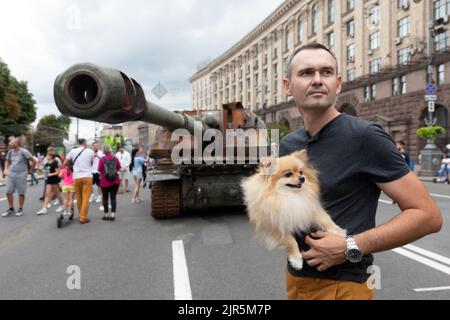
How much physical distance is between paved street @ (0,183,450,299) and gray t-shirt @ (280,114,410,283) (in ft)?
7.86

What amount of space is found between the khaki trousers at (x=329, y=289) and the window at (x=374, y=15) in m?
35.5

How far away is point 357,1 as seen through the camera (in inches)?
1379

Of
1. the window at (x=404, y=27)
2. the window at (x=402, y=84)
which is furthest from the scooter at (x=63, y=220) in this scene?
the window at (x=404, y=27)

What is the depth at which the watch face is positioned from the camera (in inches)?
58.8

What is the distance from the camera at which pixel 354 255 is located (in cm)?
150

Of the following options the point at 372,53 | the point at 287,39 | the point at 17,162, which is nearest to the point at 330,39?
the point at 372,53

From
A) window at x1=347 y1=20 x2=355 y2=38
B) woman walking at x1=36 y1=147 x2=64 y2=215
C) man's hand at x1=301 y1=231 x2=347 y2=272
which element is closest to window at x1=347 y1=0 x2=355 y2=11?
window at x1=347 y1=20 x2=355 y2=38

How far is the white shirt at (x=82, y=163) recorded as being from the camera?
8445 mm

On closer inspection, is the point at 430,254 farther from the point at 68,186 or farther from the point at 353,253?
the point at 68,186

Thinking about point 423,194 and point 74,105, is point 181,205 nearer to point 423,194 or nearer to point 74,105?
point 74,105

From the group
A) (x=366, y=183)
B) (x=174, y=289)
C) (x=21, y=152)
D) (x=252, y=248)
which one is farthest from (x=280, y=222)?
(x=21, y=152)

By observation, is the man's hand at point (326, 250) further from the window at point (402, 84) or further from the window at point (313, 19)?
the window at point (313, 19)

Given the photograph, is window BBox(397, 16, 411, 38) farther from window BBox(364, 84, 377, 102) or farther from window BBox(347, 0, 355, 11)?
window BBox(347, 0, 355, 11)

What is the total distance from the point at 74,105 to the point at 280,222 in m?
1.25
